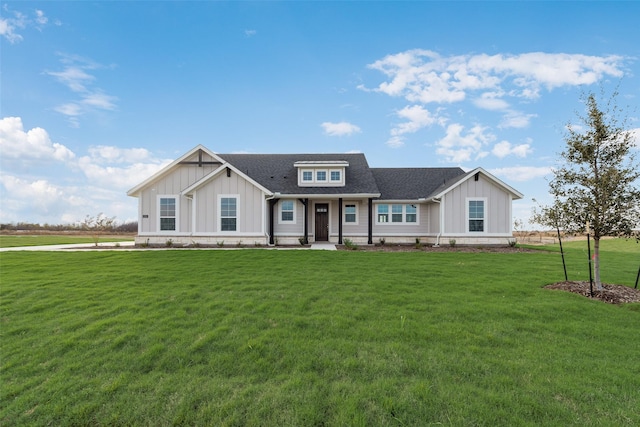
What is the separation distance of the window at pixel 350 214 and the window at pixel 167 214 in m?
10.8

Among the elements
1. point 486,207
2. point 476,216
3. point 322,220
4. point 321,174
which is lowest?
point 322,220

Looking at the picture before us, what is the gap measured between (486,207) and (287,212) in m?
12.2

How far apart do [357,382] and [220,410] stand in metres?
1.54

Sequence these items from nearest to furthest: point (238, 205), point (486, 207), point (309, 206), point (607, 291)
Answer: point (607, 291), point (238, 205), point (486, 207), point (309, 206)

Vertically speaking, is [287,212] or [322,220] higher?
[287,212]

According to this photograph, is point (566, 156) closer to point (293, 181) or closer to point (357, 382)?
point (357, 382)

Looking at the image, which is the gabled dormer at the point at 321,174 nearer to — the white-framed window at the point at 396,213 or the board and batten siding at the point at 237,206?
the white-framed window at the point at 396,213

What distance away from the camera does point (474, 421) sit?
2.91 meters

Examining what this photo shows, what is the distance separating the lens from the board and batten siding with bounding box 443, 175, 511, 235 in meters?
17.7

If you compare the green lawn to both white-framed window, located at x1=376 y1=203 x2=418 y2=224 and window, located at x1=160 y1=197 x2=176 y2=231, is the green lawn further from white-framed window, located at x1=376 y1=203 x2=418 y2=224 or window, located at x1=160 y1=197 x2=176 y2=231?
white-framed window, located at x1=376 y1=203 x2=418 y2=224

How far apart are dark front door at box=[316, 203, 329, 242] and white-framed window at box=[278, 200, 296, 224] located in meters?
1.70

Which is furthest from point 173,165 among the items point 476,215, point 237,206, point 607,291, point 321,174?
point 607,291

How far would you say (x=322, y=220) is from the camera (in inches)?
785

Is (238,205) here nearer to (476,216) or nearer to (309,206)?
(309,206)
